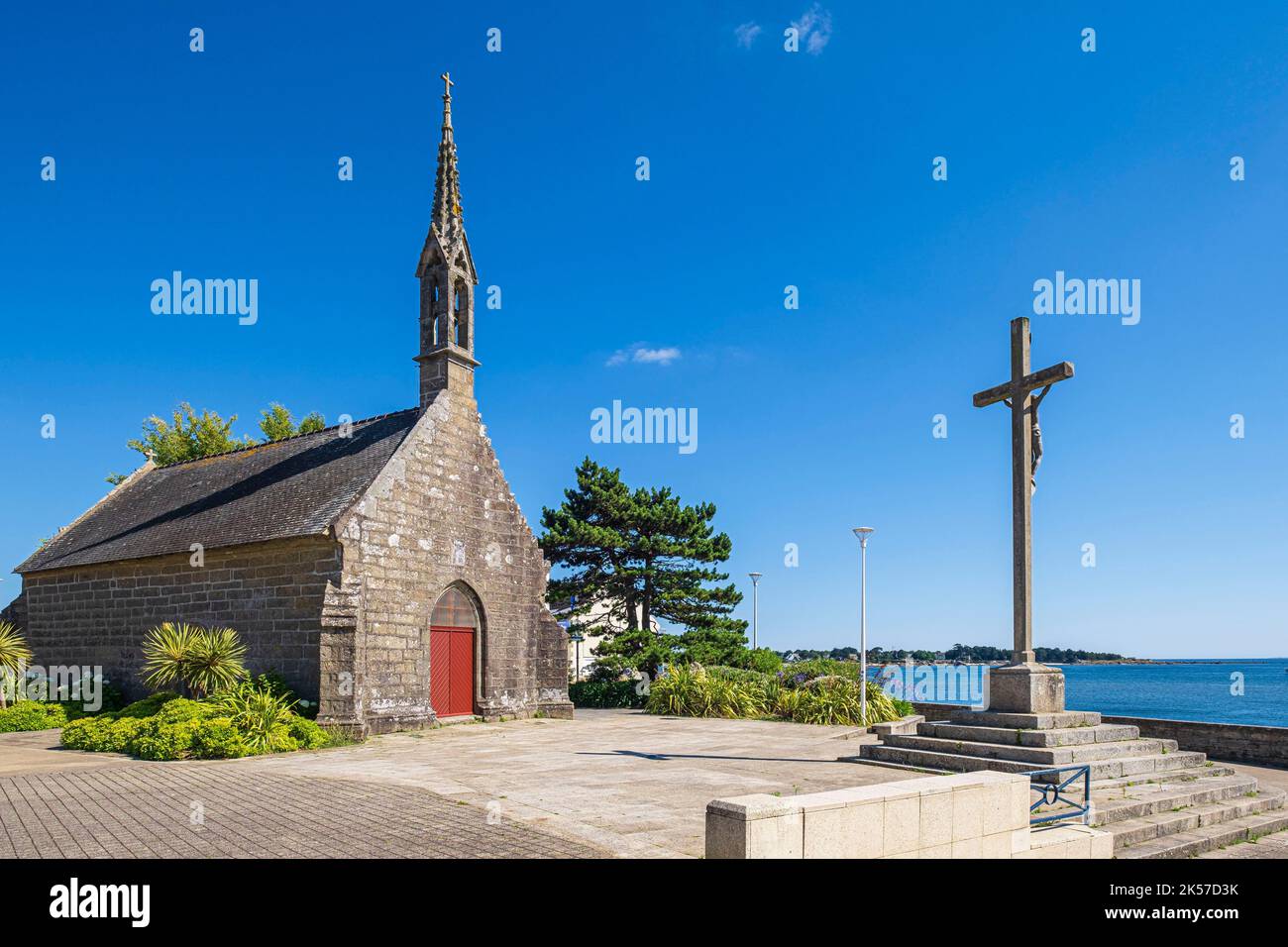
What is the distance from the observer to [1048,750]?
33.5 feet

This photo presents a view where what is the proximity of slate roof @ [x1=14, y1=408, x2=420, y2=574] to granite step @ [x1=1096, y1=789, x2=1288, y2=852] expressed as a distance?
581 inches

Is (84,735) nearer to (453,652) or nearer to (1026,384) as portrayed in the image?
(453,652)

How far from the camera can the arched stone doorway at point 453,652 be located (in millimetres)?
20500

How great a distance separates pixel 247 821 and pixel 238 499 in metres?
15.5

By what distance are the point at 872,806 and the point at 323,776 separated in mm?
8498

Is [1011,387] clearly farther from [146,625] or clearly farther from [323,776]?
[146,625]

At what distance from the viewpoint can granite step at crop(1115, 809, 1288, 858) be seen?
315 inches

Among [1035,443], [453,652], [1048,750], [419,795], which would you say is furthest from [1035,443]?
[453,652]

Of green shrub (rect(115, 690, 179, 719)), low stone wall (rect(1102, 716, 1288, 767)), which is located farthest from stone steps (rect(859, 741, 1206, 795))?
green shrub (rect(115, 690, 179, 719))

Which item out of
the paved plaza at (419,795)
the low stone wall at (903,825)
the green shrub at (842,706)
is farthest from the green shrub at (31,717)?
the low stone wall at (903,825)

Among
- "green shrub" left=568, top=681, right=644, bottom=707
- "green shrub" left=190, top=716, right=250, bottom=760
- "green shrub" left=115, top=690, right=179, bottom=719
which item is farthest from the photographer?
"green shrub" left=568, top=681, right=644, bottom=707

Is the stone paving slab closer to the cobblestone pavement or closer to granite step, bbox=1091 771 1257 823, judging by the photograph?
the cobblestone pavement
